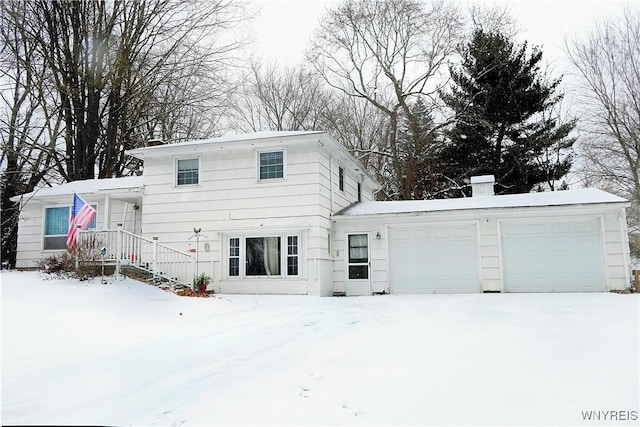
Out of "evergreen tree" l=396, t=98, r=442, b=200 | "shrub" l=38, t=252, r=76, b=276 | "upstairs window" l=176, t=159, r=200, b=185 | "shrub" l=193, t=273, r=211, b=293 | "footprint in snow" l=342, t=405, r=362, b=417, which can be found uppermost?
"evergreen tree" l=396, t=98, r=442, b=200

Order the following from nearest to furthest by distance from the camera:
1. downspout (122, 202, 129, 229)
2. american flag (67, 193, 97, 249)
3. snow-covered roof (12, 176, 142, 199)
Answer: american flag (67, 193, 97, 249) < snow-covered roof (12, 176, 142, 199) < downspout (122, 202, 129, 229)

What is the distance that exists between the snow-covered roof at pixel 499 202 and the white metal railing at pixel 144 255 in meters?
4.88

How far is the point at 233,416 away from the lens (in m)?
3.59

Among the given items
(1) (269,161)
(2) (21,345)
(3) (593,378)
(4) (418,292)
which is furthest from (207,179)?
(3) (593,378)

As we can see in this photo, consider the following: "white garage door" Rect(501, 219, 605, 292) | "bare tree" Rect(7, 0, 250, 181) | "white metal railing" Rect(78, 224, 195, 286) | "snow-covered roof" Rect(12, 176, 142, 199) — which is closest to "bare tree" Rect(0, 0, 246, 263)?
"bare tree" Rect(7, 0, 250, 181)

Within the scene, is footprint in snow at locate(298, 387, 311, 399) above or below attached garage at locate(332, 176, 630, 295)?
below

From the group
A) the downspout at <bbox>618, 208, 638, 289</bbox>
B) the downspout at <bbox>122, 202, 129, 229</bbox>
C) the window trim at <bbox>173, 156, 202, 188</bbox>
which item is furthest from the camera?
the downspout at <bbox>122, 202, 129, 229</bbox>

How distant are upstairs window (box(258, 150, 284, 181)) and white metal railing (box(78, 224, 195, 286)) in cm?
321

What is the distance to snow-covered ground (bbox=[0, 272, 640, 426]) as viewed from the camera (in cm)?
370

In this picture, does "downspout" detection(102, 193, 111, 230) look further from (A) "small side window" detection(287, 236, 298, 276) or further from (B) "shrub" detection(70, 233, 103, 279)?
(A) "small side window" detection(287, 236, 298, 276)

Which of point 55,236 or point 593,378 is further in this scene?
point 55,236

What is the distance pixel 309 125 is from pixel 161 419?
80.0 feet

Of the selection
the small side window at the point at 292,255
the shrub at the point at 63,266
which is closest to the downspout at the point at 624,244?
the small side window at the point at 292,255

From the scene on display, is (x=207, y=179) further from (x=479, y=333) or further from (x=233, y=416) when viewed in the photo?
(x=233, y=416)
